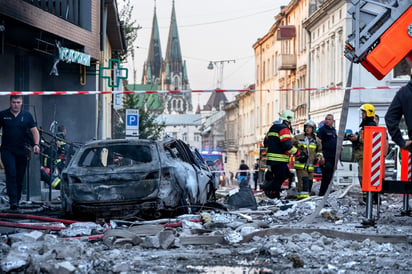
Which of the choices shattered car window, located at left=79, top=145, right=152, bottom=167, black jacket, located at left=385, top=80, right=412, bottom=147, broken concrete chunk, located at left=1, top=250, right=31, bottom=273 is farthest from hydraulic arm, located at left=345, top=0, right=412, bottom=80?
broken concrete chunk, located at left=1, top=250, right=31, bottom=273

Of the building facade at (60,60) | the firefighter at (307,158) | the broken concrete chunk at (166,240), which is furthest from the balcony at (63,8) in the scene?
the broken concrete chunk at (166,240)

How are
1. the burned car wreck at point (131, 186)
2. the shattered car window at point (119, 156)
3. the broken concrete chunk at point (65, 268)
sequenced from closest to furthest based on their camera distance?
1. the broken concrete chunk at point (65, 268)
2. the burned car wreck at point (131, 186)
3. the shattered car window at point (119, 156)

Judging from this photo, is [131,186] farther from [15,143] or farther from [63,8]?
[63,8]

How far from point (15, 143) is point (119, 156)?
6.68 ft

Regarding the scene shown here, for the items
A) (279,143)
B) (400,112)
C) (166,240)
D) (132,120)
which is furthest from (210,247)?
(132,120)

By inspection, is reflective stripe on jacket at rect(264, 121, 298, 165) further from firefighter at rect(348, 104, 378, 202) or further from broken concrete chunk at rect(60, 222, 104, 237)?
broken concrete chunk at rect(60, 222, 104, 237)

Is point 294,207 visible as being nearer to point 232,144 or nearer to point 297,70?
point 297,70

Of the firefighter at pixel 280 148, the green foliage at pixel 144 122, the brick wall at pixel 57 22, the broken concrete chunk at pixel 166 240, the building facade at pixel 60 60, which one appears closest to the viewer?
the broken concrete chunk at pixel 166 240

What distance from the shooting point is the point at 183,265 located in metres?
7.96

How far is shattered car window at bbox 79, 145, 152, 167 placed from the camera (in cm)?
1281

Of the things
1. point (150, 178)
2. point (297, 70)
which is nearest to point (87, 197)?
point (150, 178)

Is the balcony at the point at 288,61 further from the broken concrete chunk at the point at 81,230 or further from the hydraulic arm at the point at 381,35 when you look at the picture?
the broken concrete chunk at the point at 81,230

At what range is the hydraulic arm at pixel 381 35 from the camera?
10836mm

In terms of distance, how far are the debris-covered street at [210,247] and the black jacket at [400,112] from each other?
1.13 m
